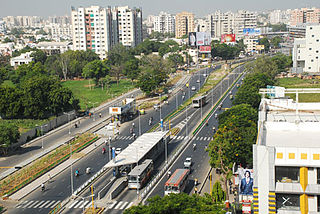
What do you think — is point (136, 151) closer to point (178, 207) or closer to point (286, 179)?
point (178, 207)

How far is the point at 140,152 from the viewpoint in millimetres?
53438

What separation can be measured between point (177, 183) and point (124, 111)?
1613 inches

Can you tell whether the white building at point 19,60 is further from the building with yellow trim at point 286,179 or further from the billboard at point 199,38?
the building with yellow trim at point 286,179

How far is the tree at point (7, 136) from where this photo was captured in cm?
6406

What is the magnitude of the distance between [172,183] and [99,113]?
53.2 metres

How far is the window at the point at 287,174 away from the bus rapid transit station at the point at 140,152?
2707cm

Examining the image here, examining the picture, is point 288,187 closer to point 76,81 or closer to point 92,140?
point 92,140

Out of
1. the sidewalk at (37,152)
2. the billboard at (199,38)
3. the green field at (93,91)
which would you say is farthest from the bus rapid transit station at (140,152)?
the billboard at (199,38)

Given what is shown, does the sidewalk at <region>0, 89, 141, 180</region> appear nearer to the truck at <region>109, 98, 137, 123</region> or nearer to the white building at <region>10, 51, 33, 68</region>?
the truck at <region>109, 98, 137, 123</region>

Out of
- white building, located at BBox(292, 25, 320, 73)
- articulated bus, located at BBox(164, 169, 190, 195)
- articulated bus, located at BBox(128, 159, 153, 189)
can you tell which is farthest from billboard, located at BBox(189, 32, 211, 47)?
articulated bus, located at BBox(164, 169, 190, 195)

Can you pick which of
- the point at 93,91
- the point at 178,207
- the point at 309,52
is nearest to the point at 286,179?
the point at 178,207

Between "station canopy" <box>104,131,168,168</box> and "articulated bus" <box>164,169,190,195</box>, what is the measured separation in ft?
20.2

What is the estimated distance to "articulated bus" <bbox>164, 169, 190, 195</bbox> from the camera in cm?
4494

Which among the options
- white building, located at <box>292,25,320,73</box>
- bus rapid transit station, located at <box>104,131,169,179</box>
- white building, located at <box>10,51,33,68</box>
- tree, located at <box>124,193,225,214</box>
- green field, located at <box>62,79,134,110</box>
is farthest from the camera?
white building, located at <box>10,51,33,68</box>
